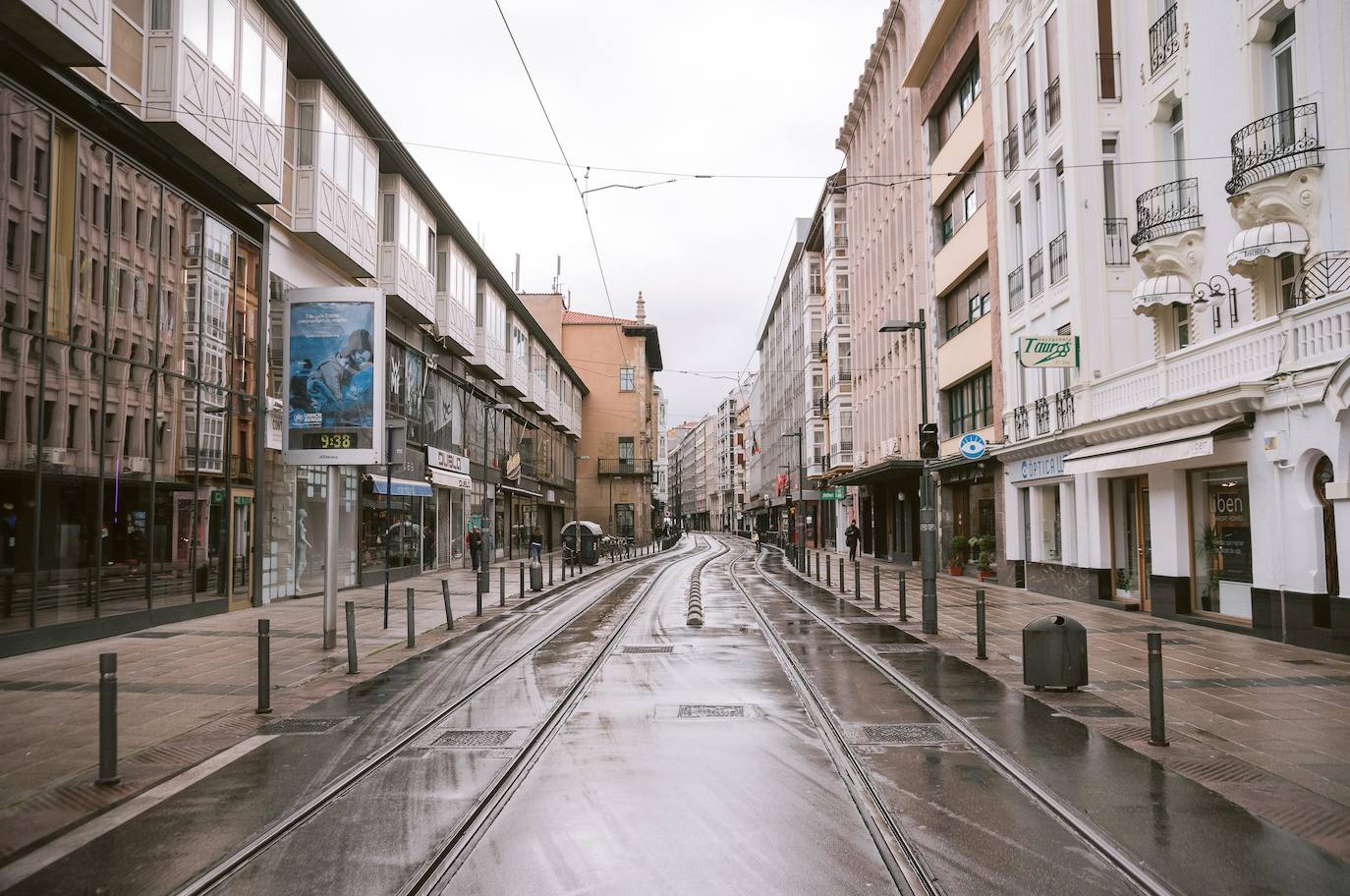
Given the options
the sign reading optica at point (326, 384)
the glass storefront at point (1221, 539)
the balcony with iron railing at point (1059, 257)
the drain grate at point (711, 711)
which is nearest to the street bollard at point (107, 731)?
the drain grate at point (711, 711)

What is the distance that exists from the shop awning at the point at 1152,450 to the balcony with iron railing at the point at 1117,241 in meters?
4.34

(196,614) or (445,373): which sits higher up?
(445,373)

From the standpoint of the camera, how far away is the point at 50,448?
13.6 m

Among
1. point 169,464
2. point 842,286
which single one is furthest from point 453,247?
point 842,286

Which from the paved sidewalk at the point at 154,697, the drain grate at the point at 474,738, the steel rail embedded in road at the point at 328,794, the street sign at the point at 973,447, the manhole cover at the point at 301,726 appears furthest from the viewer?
the street sign at the point at 973,447

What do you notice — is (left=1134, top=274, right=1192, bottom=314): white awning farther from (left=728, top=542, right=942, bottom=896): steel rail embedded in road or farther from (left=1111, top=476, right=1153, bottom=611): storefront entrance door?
(left=728, top=542, right=942, bottom=896): steel rail embedded in road

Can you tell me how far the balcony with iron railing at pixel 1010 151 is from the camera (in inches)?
1004

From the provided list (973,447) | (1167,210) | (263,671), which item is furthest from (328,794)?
(1167,210)

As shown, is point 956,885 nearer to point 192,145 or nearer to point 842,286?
point 192,145

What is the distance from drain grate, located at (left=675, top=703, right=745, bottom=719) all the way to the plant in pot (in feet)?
75.3

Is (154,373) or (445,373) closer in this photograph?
(154,373)

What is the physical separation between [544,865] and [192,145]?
15637 millimetres

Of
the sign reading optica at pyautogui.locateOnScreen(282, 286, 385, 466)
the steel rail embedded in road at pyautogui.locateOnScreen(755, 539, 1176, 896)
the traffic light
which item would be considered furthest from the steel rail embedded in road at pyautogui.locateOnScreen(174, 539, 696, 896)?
the traffic light

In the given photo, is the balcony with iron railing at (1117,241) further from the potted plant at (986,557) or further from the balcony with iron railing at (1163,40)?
the potted plant at (986,557)
